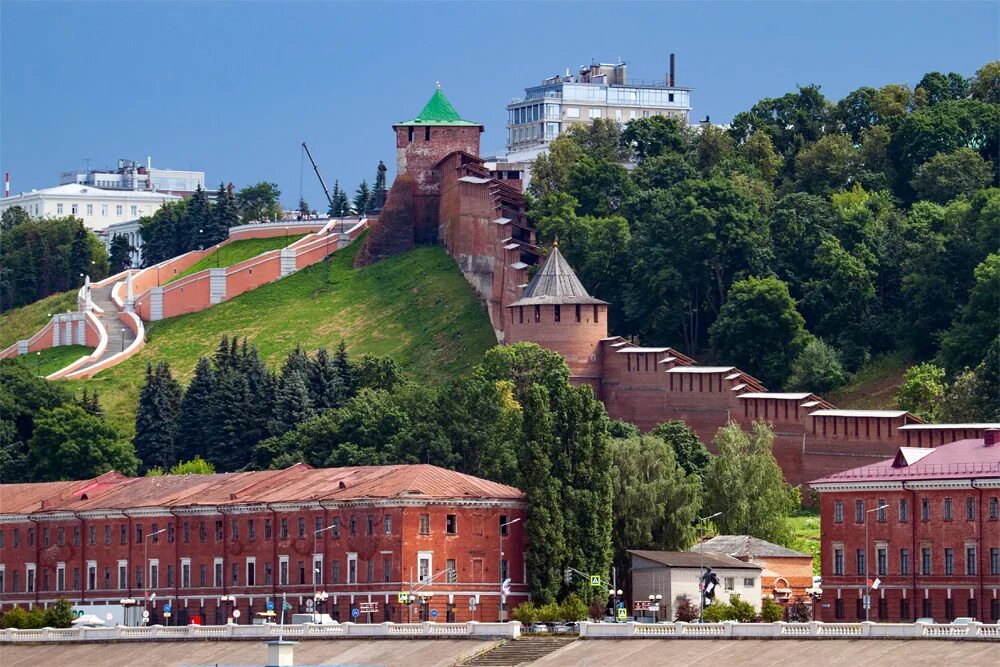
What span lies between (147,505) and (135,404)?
36.4 meters

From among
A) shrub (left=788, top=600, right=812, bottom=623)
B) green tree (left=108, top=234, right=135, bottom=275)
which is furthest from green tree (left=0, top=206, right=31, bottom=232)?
shrub (left=788, top=600, right=812, bottom=623)

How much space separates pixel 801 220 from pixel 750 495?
30.6m

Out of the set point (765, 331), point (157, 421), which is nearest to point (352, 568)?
point (765, 331)

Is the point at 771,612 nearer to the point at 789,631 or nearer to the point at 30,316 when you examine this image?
the point at 789,631

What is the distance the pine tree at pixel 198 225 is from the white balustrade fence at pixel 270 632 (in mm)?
83241

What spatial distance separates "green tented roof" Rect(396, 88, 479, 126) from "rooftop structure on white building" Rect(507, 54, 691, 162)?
45.7 m

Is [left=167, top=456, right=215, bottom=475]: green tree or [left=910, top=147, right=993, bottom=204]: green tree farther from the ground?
[left=910, top=147, right=993, bottom=204]: green tree

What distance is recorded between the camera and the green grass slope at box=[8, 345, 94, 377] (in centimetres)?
14375

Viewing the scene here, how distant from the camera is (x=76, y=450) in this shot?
115 m

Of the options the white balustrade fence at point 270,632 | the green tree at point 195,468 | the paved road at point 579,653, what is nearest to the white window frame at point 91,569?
the white balustrade fence at point 270,632

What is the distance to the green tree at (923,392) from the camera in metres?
106

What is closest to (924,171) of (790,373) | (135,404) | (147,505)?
(790,373)

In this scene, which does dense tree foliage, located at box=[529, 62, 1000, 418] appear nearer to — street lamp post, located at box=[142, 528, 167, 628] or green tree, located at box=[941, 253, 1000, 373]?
green tree, located at box=[941, 253, 1000, 373]

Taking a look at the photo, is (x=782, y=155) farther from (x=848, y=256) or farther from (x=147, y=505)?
(x=147, y=505)
